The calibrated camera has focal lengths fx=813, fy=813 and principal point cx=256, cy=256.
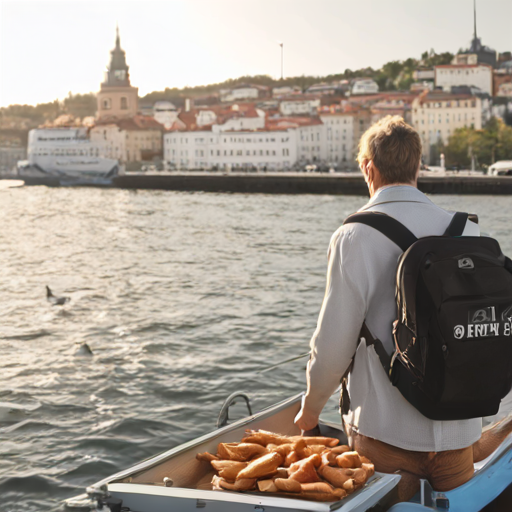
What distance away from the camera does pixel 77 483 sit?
488 cm

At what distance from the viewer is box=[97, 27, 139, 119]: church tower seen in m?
118

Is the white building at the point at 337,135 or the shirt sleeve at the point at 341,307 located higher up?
the white building at the point at 337,135

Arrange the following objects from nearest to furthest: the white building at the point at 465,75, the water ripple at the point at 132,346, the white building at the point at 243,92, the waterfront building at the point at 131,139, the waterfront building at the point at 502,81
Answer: the water ripple at the point at 132,346, the waterfront building at the point at 131,139, the white building at the point at 465,75, the waterfront building at the point at 502,81, the white building at the point at 243,92

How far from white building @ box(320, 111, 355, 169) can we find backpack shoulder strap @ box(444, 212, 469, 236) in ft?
322

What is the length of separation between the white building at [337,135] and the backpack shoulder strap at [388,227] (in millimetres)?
98135

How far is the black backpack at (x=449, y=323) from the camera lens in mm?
1868

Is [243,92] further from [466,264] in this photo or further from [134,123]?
[466,264]

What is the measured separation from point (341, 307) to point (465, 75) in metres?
117

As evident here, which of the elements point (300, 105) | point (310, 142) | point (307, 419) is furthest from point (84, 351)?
point (300, 105)

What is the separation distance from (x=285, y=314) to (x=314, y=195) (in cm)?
4890

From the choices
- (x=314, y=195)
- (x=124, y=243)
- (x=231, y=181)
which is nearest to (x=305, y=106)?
(x=231, y=181)

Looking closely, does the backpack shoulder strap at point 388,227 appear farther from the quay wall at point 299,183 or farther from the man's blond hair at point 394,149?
the quay wall at point 299,183

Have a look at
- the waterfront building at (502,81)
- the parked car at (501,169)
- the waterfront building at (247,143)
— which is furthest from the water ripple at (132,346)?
the waterfront building at (502,81)

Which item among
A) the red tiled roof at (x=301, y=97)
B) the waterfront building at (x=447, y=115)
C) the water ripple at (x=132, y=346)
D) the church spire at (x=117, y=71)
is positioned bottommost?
the water ripple at (x=132, y=346)
